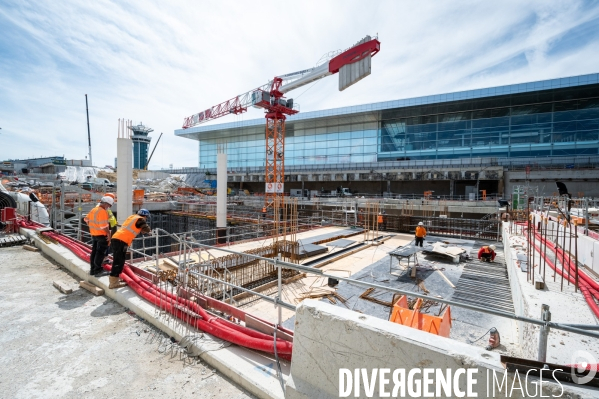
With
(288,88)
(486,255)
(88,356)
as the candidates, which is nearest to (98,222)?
(88,356)

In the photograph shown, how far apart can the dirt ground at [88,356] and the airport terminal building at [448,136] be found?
3494 centimetres

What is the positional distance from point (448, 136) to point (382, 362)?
136ft

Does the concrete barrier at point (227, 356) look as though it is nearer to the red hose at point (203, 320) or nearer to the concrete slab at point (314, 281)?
the red hose at point (203, 320)

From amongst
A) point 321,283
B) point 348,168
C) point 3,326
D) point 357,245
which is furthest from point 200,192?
point 3,326

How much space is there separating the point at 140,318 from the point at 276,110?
33191mm

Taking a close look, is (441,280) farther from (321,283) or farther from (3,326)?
(3,326)

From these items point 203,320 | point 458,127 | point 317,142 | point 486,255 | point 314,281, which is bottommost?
point 314,281

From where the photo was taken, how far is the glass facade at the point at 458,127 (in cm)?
3148

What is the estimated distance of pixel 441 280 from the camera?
9.17m

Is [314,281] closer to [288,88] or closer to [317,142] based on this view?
[288,88]

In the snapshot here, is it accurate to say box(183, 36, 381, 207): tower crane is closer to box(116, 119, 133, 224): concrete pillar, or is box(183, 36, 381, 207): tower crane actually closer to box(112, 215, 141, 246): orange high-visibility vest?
box(116, 119, 133, 224): concrete pillar

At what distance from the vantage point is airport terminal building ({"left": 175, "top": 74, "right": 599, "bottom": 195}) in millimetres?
31422

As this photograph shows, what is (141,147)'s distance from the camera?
9412 cm

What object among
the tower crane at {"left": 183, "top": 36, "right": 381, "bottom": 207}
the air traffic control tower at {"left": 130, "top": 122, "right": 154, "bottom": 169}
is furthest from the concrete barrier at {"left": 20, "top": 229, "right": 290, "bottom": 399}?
the air traffic control tower at {"left": 130, "top": 122, "right": 154, "bottom": 169}
